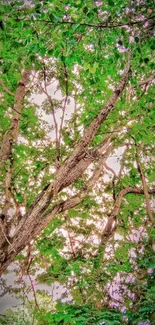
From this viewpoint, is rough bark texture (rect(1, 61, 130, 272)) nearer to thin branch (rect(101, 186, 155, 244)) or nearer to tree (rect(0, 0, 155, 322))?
tree (rect(0, 0, 155, 322))

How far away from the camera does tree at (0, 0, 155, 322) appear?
11.3 ft

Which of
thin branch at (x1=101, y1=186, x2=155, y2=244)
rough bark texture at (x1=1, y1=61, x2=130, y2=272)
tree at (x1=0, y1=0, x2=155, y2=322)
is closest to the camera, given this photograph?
tree at (x1=0, y1=0, x2=155, y2=322)

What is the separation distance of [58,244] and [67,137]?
354 cm

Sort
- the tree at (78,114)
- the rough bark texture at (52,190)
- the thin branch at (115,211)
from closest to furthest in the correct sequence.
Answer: the tree at (78,114) < the rough bark texture at (52,190) < the thin branch at (115,211)

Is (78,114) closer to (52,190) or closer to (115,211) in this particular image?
(115,211)

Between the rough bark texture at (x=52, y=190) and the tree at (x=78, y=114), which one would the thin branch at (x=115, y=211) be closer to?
the tree at (x=78, y=114)

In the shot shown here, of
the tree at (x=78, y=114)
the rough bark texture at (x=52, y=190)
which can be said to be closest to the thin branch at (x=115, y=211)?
the tree at (x=78, y=114)

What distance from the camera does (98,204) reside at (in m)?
10.5

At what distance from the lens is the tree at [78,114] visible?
3.45m

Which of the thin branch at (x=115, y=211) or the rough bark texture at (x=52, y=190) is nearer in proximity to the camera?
the rough bark texture at (x=52, y=190)

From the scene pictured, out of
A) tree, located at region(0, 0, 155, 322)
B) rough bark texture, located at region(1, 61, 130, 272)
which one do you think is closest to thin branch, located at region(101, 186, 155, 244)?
tree, located at region(0, 0, 155, 322)

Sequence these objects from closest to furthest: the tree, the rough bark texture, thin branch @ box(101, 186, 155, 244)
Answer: the tree → the rough bark texture → thin branch @ box(101, 186, 155, 244)

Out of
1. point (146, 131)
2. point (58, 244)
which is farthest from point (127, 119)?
point (58, 244)

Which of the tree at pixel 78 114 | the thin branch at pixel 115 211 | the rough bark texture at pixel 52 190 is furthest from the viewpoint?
the thin branch at pixel 115 211
